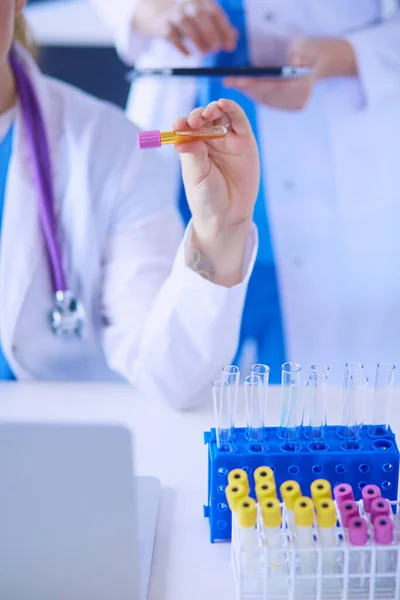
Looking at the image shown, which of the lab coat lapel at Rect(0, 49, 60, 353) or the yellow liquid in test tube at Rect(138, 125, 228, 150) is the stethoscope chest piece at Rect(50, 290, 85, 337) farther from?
the yellow liquid in test tube at Rect(138, 125, 228, 150)

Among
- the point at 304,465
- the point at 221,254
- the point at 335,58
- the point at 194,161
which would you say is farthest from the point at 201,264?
the point at 335,58

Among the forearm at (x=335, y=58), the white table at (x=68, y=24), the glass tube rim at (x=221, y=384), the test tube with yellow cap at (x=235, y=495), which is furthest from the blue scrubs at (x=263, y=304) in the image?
the test tube with yellow cap at (x=235, y=495)

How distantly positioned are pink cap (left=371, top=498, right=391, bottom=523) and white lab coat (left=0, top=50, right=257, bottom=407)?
0.44 metres

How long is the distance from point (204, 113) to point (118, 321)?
47 centimetres

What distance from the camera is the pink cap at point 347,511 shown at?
63cm

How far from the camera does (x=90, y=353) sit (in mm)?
1283

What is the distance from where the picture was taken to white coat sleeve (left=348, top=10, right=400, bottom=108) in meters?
1.52

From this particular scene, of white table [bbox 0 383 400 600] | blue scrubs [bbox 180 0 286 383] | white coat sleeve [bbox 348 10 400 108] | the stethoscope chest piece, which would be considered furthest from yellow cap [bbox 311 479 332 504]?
white coat sleeve [bbox 348 10 400 108]

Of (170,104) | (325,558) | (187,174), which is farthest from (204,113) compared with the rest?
(170,104)

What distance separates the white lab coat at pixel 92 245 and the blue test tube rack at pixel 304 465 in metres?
0.36

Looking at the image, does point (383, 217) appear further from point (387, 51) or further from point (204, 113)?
point (204, 113)

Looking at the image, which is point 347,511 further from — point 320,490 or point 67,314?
point 67,314

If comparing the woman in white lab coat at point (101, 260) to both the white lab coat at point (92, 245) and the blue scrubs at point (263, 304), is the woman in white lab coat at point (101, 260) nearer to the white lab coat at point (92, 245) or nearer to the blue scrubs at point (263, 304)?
the white lab coat at point (92, 245)

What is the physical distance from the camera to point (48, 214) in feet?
3.97
